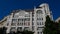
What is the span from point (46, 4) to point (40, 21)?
7496mm

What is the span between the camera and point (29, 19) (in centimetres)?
5628

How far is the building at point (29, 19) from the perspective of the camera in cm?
5422

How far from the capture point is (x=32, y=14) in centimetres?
5788

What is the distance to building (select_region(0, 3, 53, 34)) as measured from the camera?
54.2m

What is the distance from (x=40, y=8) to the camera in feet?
192

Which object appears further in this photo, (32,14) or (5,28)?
(32,14)

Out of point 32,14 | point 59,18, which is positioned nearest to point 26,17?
point 32,14

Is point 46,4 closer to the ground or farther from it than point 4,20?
farther from it

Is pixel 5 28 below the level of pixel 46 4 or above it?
below

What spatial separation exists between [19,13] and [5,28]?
746cm

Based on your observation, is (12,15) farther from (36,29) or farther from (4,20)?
(36,29)

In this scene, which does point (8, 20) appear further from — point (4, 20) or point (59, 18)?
point (59, 18)

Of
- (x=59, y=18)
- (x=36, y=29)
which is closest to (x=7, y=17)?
(x=36, y=29)

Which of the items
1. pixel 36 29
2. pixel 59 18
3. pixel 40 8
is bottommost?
pixel 36 29
